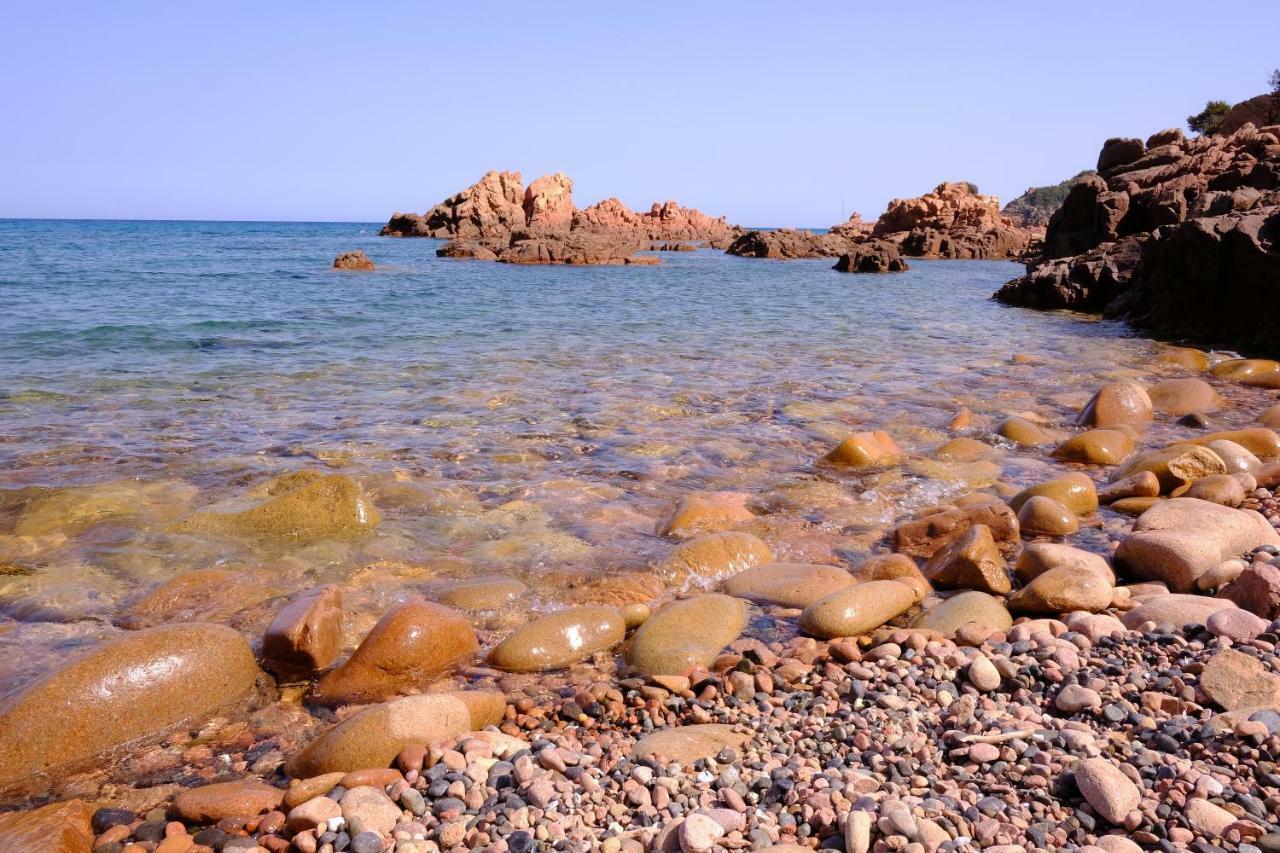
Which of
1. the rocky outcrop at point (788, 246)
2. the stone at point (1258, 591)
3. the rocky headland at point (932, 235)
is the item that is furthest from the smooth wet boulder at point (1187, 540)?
the rocky outcrop at point (788, 246)

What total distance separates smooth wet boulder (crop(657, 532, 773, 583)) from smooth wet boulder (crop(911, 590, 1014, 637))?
118 cm

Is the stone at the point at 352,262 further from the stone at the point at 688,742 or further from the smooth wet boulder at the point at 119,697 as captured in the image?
the stone at the point at 688,742

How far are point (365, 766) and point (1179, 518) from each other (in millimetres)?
4956

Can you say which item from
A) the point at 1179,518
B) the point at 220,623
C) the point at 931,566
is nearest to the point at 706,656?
the point at 931,566

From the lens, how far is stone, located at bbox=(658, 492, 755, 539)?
5.66 meters

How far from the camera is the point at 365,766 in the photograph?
3.00 metres

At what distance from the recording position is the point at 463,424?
8.53m

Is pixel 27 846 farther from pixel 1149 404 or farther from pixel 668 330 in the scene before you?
pixel 668 330

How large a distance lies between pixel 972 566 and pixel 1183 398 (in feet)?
20.7

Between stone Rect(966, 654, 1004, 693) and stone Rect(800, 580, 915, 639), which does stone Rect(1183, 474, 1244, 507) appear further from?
stone Rect(966, 654, 1004, 693)

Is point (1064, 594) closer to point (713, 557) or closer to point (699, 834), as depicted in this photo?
point (713, 557)

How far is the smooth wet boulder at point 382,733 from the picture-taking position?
3018 millimetres

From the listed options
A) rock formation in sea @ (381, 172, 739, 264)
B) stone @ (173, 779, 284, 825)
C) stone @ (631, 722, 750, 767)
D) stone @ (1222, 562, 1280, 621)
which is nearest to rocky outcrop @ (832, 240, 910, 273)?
rock formation in sea @ (381, 172, 739, 264)

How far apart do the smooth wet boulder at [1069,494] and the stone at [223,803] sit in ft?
16.7
